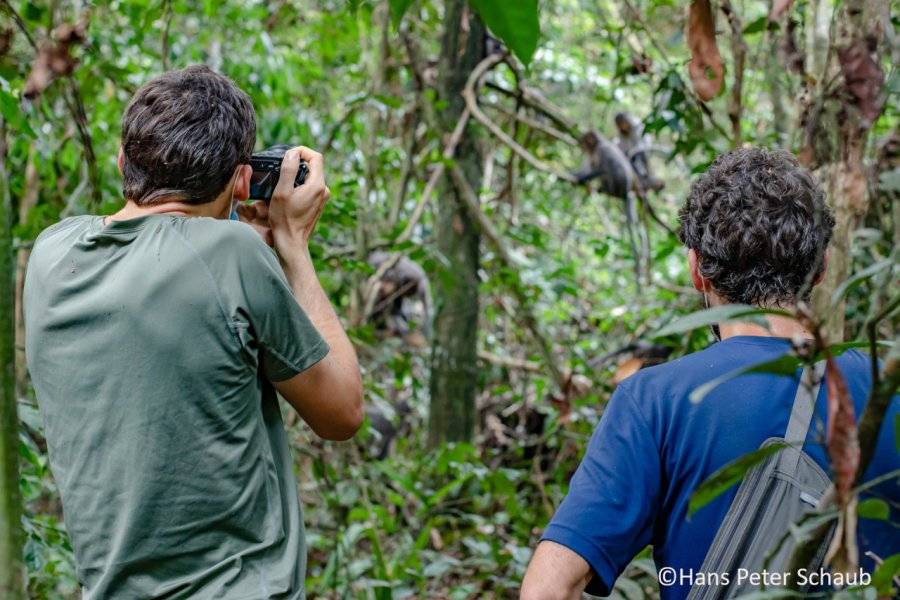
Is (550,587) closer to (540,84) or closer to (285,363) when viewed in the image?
(285,363)

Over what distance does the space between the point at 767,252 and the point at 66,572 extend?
2317 millimetres

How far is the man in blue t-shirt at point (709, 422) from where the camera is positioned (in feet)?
5.18

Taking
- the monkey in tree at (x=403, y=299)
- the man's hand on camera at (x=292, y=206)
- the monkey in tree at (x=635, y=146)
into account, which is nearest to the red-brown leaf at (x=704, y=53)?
the man's hand on camera at (x=292, y=206)

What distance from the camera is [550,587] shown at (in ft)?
5.24

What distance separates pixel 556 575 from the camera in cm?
160

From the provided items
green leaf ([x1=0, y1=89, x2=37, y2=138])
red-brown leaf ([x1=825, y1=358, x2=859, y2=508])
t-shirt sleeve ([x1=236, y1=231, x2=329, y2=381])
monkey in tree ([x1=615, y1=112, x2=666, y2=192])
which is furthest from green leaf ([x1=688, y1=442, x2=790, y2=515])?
monkey in tree ([x1=615, y1=112, x2=666, y2=192])

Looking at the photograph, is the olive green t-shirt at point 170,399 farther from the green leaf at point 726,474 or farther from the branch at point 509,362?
the branch at point 509,362

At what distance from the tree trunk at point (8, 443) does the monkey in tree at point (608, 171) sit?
4.42m

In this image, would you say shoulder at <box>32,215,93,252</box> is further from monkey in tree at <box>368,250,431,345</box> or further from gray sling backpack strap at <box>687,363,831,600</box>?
monkey in tree at <box>368,250,431,345</box>

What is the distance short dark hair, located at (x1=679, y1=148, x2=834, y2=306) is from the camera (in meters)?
1.68

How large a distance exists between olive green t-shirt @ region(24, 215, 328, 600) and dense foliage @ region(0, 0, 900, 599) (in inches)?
29.3

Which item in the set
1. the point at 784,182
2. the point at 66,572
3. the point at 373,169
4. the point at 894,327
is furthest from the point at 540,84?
the point at 784,182

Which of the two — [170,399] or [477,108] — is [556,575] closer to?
[170,399]

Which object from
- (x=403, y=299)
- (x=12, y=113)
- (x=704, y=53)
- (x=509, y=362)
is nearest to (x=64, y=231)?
(x=12, y=113)
